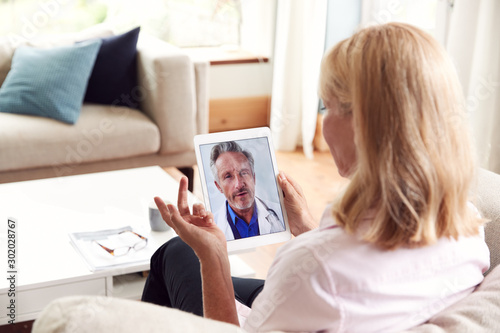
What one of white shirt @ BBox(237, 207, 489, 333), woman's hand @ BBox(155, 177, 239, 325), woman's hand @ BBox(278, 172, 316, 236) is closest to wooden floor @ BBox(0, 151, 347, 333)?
woman's hand @ BBox(278, 172, 316, 236)

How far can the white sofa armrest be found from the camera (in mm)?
2914

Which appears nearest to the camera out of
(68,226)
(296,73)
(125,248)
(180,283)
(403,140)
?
(403,140)

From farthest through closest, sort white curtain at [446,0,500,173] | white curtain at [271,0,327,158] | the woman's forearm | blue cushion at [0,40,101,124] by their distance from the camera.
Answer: white curtain at [271,0,327,158]
blue cushion at [0,40,101,124]
white curtain at [446,0,500,173]
the woman's forearm

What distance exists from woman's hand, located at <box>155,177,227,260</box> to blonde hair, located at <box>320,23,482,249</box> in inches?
11.4

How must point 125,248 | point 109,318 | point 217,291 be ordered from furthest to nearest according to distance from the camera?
point 125,248 → point 217,291 → point 109,318

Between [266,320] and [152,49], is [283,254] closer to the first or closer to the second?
[266,320]

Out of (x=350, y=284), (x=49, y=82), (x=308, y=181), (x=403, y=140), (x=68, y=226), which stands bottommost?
(x=308, y=181)

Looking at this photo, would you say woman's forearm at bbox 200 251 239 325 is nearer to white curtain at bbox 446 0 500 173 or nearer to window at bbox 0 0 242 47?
white curtain at bbox 446 0 500 173

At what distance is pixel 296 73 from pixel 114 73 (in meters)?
1.31

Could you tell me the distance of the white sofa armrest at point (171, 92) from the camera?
2914 mm

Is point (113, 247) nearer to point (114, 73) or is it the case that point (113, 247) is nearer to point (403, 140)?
point (403, 140)

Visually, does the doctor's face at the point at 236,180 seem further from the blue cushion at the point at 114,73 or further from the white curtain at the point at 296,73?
the white curtain at the point at 296,73

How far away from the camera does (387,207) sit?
790 millimetres

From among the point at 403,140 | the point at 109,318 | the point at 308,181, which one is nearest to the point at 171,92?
the point at 308,181
